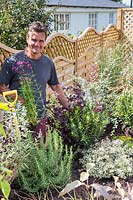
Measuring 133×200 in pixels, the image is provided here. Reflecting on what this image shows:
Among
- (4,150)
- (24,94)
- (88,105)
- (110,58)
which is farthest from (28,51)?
(110,58)

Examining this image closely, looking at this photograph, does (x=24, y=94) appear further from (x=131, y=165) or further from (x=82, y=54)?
(x=82, y=54)

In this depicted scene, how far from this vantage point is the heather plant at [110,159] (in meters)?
3.02

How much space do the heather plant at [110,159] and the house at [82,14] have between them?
14.5 metres

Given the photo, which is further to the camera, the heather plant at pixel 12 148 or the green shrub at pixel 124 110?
the green shrub at pixel 124 110

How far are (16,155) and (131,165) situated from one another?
3.65ft

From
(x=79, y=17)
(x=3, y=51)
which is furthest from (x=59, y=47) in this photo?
(x=79, y=17)

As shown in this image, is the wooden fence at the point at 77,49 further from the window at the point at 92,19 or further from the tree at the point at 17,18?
the window at the point at 92,19

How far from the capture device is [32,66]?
3404 mm

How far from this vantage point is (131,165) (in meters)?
3.08

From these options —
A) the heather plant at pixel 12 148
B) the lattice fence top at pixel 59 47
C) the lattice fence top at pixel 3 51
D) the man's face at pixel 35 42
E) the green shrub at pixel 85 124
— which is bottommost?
the green shrub at pixel 85 124

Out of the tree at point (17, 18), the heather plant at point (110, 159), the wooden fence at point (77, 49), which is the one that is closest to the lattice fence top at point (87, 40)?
the wooden fence at point (77, 49)

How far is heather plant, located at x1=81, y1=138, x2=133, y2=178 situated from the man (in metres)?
0.53

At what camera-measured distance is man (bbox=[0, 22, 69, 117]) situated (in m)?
3.26

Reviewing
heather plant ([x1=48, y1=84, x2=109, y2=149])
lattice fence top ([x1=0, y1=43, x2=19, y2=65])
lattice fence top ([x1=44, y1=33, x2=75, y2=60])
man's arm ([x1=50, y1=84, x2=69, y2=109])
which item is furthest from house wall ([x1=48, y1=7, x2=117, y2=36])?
heather plant ([x1=48, y1=84, x2=109, y2=149])
